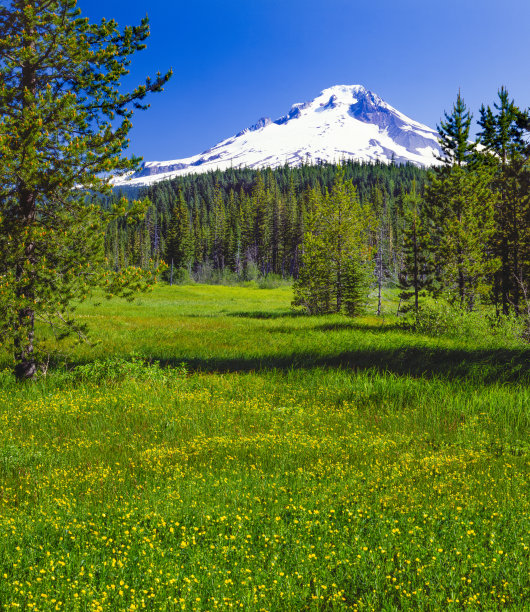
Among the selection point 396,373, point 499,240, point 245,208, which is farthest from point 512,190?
point 245,208

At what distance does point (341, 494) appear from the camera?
4.54 metres

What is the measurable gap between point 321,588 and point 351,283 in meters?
24.2

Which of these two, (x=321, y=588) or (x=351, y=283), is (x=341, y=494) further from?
(x=351, y=283)

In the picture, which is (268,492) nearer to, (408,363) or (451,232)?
(408,363)

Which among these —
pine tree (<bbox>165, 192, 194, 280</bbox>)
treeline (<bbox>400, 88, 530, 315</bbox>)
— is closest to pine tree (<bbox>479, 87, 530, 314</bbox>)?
treeline (<bbox>400, 88, 530, 315</bbox>)

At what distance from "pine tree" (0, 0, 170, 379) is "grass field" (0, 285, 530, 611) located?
7.23 feet

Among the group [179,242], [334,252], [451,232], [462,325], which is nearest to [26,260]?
[462,325]

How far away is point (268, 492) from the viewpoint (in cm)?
464

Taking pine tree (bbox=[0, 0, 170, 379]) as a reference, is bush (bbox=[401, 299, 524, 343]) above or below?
below

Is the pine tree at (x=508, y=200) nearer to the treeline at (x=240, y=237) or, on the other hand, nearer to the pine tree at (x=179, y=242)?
the treeline at (x=240, y=237)

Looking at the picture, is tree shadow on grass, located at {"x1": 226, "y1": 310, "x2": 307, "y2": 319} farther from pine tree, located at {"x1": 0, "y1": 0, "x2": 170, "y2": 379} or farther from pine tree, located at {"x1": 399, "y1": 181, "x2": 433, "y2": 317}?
pine tree, located at {"x1": 0, "y1": 0, "x2": 170, "y2": 379}

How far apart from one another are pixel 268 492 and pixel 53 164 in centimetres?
813

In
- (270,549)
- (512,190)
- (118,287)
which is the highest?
(512,190)

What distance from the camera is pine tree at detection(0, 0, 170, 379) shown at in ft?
26.5
